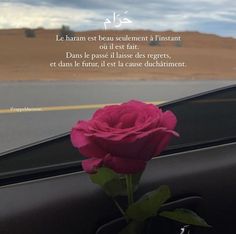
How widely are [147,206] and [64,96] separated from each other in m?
5.77

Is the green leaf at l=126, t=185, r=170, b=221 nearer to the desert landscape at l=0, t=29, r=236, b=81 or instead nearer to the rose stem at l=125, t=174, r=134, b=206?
the rose stem at l=125, t=174, r=134, b=206

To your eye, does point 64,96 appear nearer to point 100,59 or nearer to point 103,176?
point 100,59

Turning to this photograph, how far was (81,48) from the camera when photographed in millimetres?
5180

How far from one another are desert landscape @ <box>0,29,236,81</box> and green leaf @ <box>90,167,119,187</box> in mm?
3266

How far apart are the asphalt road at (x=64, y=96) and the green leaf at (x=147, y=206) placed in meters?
3.98

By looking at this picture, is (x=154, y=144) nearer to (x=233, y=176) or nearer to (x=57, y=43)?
(x=233, y=176)

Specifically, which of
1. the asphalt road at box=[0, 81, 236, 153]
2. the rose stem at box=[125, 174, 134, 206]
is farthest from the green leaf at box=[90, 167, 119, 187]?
the asphalt road at box=[0, 81, 236, 153]

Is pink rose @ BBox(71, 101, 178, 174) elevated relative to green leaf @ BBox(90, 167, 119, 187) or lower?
elevated

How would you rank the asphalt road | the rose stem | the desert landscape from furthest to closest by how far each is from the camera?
the asphalt road, the desert landscape, the rose stem

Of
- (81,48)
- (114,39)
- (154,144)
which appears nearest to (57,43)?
(81,48)

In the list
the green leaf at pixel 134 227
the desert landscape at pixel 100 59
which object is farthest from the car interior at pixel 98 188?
the desert landscape at pixel 100 59

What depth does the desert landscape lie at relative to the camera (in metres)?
5.15

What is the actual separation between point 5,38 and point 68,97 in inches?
81.7

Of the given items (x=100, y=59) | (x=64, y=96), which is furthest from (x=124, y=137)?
(x=64, y=96)
